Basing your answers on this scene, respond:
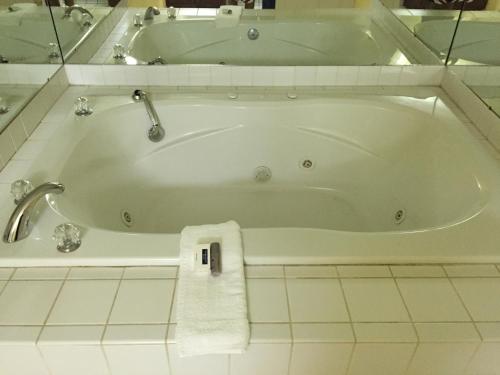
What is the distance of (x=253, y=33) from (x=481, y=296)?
1.61 meters

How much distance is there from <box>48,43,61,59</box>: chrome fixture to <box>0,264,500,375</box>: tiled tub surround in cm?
113

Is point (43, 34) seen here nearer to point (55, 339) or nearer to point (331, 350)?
point (55, 339)

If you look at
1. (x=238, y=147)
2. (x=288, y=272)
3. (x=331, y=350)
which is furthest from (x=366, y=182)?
(x=331, y=350)

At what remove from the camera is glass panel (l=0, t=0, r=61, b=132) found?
57.5 inches

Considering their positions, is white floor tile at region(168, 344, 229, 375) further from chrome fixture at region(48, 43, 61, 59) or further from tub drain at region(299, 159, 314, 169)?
chrome fixture at region(48, 43, 61, 59)

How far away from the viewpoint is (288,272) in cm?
96

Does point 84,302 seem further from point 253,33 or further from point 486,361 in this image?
point 253,33

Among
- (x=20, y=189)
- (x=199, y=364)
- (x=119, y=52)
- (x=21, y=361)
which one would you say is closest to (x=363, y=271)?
(x=199, y=364)

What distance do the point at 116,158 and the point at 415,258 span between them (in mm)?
1216

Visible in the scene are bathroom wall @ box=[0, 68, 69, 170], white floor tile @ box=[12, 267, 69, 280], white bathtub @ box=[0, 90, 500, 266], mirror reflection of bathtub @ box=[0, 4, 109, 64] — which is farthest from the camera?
mirror reflection of bathtub @ box=[0, 4, 109, 64]

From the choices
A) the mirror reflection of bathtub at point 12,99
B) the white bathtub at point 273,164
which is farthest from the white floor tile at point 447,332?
the mirror reflection of bathtub at point 12,99

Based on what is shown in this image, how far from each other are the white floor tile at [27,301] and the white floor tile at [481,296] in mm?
906

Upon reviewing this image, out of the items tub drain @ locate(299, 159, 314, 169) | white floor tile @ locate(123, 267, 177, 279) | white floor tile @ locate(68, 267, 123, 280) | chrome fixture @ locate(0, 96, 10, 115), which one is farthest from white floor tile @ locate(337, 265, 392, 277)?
chrome fixture @ locate(0, 96, 10, 115)

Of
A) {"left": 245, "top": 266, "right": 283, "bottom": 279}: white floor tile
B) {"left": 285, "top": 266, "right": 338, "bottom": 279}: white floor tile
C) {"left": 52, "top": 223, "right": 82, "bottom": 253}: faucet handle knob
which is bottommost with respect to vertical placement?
{"left": 245, "top": 266, "right": 283, "bottom": 279}: white floor tile
